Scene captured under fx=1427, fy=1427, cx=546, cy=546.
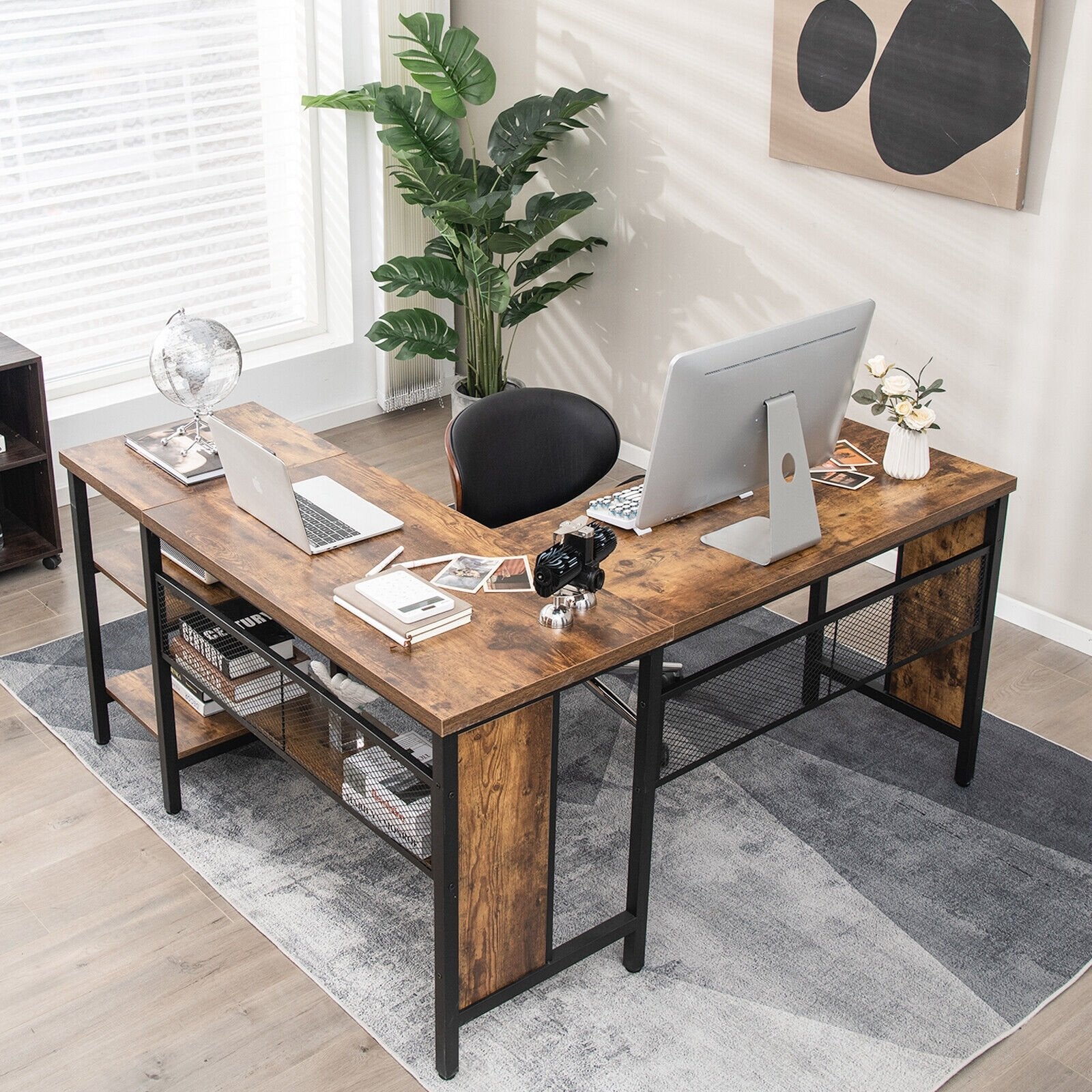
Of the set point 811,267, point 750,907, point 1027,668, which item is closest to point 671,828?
point 750,907

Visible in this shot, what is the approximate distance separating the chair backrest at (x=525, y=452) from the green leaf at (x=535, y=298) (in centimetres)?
151

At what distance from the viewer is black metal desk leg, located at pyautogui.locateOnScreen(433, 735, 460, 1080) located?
2.53 meters

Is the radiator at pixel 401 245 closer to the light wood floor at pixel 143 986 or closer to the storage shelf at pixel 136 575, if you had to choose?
the storage shelf at pixel 136 575

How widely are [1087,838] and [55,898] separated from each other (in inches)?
98.4

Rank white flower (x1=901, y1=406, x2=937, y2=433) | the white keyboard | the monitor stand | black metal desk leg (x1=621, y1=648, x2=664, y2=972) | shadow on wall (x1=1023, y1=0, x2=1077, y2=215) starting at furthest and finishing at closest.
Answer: shadow on wall (x1=1023, y1=0, x2=1077, y2=215) → white flower (x1=901, y1=406, x2=937, y2=433) → the white keyboard → the monitor stand → black metal desk leg (x1=621, y1=648, x2=664, y2=972)

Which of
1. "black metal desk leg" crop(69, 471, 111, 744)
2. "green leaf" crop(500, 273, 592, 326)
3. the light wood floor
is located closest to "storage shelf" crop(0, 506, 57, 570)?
the light wood floor

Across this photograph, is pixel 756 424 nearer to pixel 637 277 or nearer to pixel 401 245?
pixel 637 277

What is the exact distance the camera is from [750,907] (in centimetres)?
330

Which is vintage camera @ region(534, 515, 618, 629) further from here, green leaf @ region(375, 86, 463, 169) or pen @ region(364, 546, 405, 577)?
green leaf @ region(375, 86, 463, 169)

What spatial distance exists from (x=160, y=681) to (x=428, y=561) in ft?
2.87

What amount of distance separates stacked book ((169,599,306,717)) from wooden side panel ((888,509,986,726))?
5.20 feet

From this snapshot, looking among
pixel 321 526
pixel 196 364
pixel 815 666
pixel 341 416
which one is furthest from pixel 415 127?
pixel 815 666

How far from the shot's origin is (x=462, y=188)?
505 centimetres

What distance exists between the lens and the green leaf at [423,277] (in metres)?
5.23
